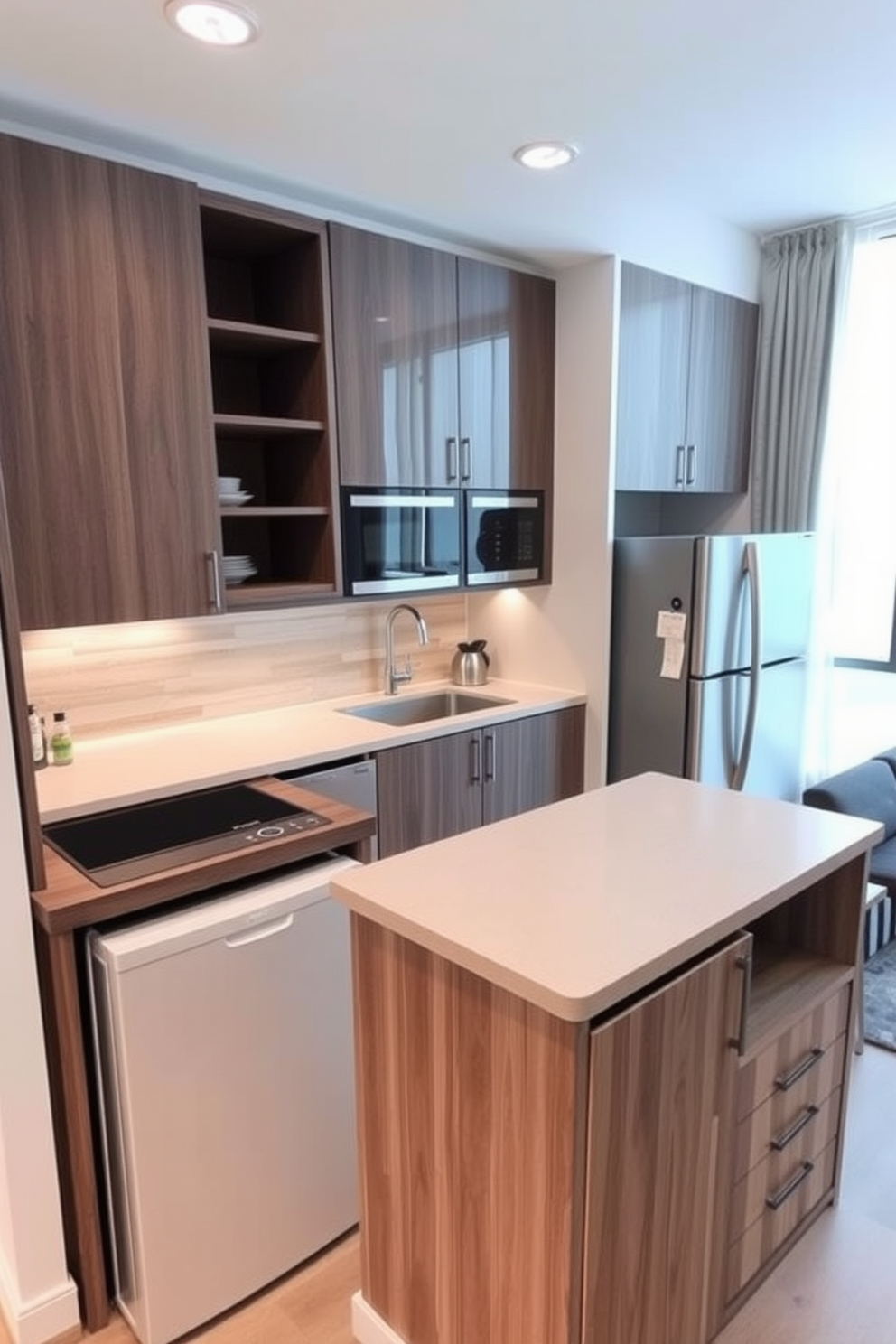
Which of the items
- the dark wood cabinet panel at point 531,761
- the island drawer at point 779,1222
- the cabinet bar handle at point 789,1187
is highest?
the dark wood cabinet panel at point 531,761

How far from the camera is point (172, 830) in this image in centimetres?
190

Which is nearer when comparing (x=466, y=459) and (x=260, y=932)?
(x=260, y=932)

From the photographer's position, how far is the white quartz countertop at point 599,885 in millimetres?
1168

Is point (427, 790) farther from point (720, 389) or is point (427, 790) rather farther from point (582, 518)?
point (720, 389)

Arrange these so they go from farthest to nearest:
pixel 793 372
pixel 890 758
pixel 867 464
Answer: pixel 890 758, pixel 793 372, pixel 867 464

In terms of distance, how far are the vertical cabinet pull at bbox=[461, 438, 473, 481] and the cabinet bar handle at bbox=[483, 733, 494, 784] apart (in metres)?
0.92

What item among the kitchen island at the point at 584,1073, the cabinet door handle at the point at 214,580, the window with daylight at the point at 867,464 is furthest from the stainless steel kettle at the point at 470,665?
the kitchen island at the point at 584,1073

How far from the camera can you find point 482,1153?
4.25 ft

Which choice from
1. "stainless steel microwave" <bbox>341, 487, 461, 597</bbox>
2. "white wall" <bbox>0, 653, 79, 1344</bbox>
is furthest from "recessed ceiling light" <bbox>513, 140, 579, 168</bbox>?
"white wall" <bbox>0, 653, 79, 1344</bbox>

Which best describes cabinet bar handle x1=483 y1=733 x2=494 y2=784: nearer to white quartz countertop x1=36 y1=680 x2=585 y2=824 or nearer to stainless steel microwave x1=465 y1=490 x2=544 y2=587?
white quartz countertop x1=36 y1=680 x2=585 y2=824

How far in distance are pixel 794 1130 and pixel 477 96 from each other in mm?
2394

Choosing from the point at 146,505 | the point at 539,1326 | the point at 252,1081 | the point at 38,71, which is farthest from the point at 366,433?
the point at 539,1326

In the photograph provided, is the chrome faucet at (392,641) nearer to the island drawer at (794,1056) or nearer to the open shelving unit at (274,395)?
the open shelving unit at (274,395)

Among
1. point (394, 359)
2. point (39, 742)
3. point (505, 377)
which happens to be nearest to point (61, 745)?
point (39, 742)
